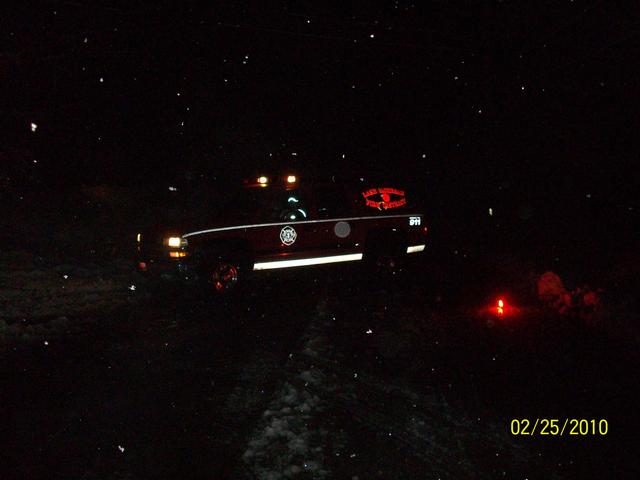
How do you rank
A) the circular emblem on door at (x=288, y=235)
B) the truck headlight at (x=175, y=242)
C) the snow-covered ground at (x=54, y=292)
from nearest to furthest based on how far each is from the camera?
the snow-covered ground at (x=54, y=292), the truck headlight at (x=175, y=242), the circular emblem on door at (x=288, y=235)

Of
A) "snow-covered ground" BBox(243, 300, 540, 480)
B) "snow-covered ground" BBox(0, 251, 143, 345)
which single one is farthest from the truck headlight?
"snow-covered ground" BBox(243, 300, 540, 480)

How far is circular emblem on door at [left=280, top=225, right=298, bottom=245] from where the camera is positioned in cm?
879

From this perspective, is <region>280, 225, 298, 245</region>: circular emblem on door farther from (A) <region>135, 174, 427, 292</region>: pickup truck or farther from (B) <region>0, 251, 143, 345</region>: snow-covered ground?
(B) <region>0, 251, 143, 345</region>: snow-covered ground

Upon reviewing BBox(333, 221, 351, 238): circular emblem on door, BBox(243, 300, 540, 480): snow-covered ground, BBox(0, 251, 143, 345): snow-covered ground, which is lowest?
BBox(243, 300, 540, 480): snow-covered ground

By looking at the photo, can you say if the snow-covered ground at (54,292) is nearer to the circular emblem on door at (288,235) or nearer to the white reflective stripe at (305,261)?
the white reflective stripe at (305,261)

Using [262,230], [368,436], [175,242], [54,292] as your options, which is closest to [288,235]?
[262,230]

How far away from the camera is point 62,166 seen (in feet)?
46.6

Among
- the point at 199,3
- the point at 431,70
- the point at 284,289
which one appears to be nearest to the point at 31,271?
the point at 284,289
